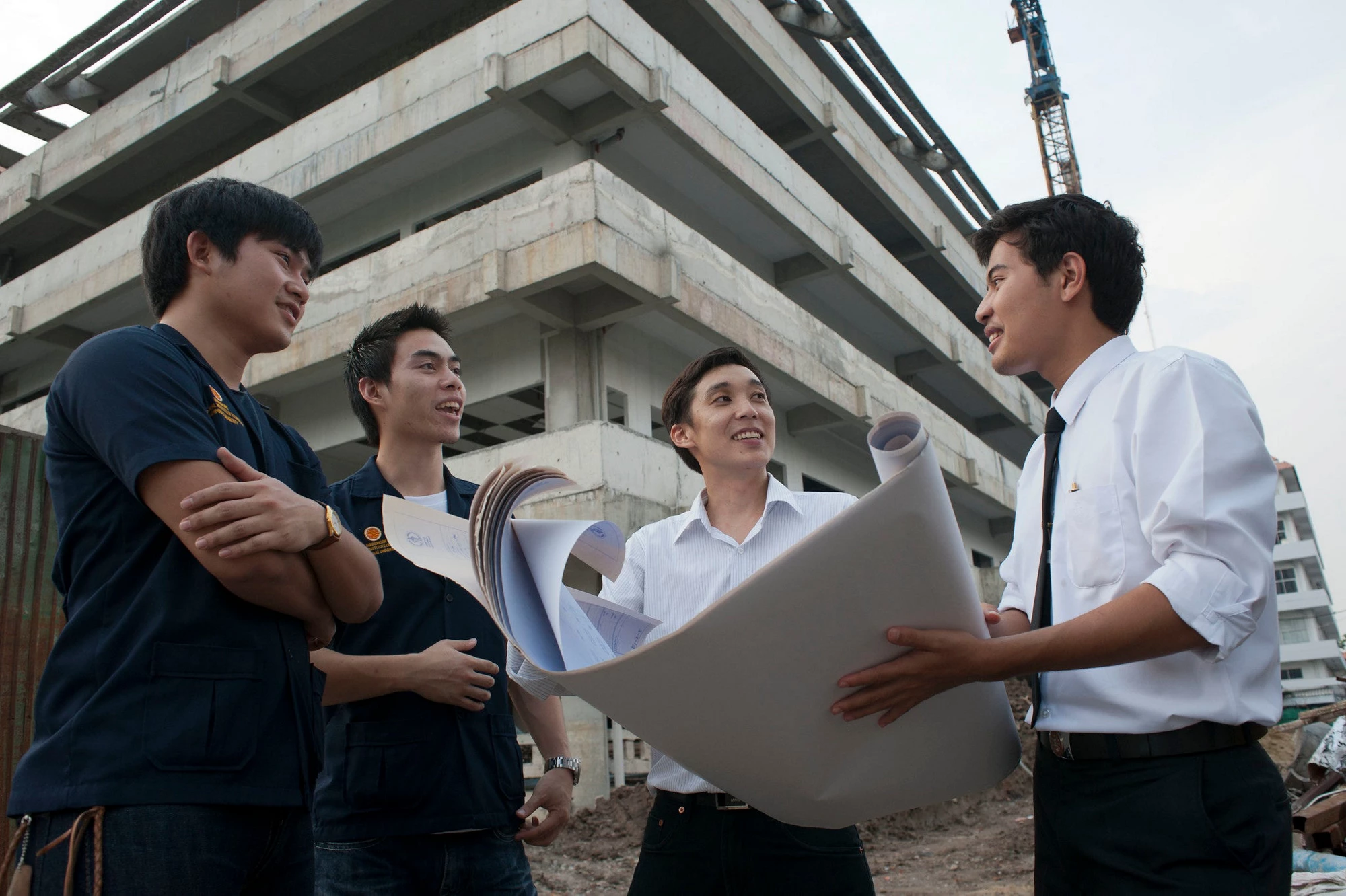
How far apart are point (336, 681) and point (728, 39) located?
48.8ft

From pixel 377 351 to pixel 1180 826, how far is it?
240cm

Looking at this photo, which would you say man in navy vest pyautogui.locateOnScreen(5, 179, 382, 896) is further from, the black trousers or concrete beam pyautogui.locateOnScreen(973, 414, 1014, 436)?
concrete beam pyautogui.locateOnScreen(973, 414, 1014, 436)

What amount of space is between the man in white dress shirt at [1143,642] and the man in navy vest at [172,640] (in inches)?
35.3

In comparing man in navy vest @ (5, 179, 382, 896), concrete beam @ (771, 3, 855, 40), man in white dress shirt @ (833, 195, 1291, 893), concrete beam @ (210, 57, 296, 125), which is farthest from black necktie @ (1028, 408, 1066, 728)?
concrete beam @ (771, 3, 855, 40)

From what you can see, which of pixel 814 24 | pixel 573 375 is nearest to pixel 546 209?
pixel 573 375

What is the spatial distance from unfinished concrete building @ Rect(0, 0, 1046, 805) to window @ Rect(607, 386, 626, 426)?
2.1 inches

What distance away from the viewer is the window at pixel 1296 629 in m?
60.4

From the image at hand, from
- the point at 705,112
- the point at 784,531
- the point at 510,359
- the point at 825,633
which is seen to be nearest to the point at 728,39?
the point at 705,112

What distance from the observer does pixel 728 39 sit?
49.5ft

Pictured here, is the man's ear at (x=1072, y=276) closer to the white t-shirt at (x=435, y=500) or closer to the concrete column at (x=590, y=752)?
the white t-shirt at (x=435, y=500)

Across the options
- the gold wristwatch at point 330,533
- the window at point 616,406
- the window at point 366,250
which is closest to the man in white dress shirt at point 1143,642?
the gold wristwatch at point 330,533

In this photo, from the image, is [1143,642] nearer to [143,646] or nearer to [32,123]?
[143,646]

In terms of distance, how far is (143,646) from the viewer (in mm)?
1400

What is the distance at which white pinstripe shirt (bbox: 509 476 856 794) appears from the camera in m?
2.35
